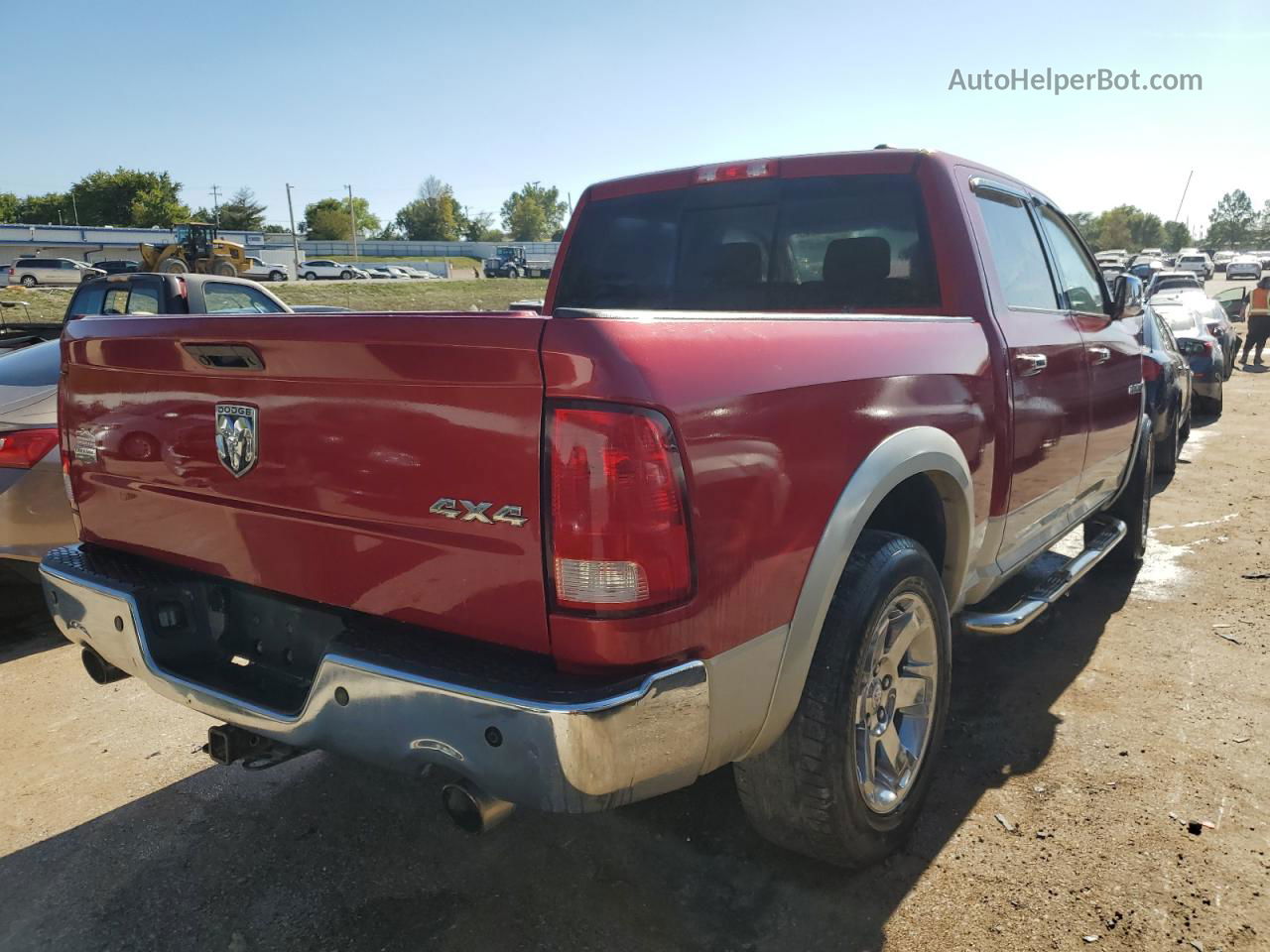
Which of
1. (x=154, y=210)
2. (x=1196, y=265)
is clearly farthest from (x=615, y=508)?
(x=154, y=210)

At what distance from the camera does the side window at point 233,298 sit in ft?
26.2

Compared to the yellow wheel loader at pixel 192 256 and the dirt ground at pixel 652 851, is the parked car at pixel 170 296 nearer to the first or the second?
the dirt ground at pixel 652 851

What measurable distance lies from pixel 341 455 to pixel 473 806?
81 centimetres

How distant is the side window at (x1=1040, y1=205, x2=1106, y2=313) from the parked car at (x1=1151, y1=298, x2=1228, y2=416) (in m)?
7.82

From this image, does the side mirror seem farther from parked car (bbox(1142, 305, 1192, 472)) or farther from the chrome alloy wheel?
the chrome alloy wheel

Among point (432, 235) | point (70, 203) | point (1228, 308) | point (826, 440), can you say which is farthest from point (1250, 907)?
point (432, 235)

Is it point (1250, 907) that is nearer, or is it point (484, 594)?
point (484, 594)

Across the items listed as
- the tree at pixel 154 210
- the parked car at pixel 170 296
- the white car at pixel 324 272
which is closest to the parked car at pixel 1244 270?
the white car at pixel 324 272

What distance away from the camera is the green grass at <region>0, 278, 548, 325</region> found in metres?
29.8

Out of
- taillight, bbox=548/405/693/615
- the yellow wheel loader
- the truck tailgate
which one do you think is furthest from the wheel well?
the yellow wheel loader

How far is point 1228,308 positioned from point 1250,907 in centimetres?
2511

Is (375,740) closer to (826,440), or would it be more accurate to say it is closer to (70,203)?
(826,440)

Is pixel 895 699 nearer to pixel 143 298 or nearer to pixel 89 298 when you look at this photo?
pixel 143 298

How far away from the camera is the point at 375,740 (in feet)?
6.26
